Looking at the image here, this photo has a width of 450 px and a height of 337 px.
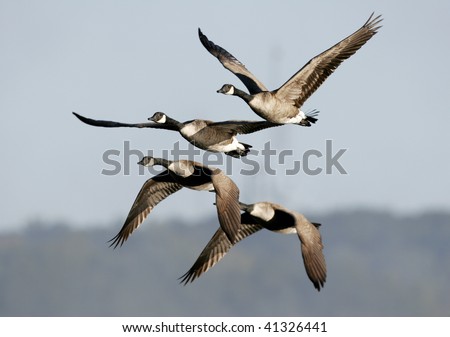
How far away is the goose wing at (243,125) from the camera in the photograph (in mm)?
16859

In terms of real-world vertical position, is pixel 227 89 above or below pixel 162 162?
above

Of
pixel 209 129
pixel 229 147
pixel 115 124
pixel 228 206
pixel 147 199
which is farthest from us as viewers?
pixel 147 199

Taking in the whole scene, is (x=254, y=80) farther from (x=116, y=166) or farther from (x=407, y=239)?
(x=407, y=239)

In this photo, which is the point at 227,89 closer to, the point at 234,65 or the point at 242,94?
the point at 242,94

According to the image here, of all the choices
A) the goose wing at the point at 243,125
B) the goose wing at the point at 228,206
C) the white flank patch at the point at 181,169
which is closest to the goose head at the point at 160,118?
the white flank patch at the point at 181,169

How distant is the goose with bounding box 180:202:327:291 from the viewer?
621 inches

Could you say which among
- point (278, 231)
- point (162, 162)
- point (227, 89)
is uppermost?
point (227, 89)

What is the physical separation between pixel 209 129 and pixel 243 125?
1.53 ft

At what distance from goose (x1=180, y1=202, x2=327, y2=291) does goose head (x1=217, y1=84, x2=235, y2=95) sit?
1.51 metres

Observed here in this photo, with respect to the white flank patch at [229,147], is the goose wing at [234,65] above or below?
above

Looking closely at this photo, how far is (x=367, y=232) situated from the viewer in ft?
542

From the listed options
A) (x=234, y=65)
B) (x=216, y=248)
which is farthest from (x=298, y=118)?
(x=234, y=65)

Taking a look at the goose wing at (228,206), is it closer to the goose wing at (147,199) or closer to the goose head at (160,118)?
the goose head at (160,118)

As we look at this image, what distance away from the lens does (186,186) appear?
55.8 ft
